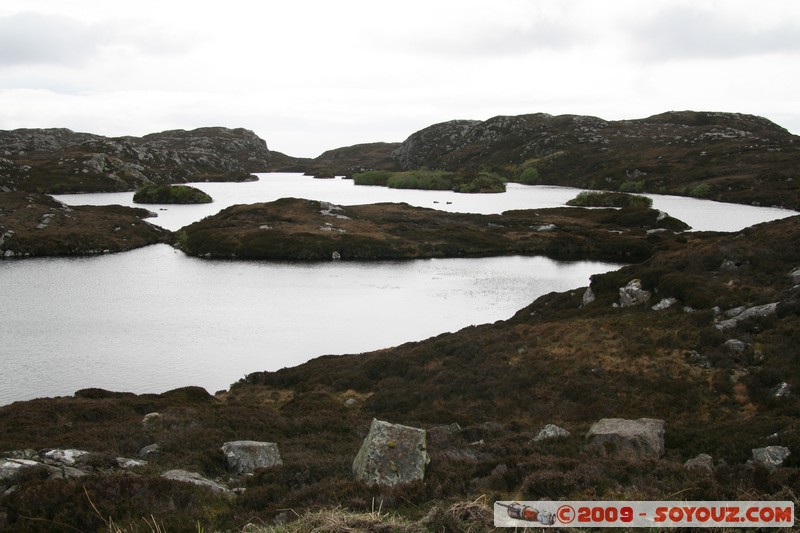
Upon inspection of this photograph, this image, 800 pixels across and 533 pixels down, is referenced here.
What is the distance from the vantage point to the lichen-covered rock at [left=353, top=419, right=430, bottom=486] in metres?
12.7

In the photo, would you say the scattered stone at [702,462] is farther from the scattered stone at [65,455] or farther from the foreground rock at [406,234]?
the foreground rock at [406,234]

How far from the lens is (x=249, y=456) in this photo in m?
16.9

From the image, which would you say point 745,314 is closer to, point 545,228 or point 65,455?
point 65,455

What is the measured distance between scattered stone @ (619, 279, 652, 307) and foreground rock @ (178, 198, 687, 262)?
43713 millimetres

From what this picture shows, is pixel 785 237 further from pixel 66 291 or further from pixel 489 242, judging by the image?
pixel 66 291

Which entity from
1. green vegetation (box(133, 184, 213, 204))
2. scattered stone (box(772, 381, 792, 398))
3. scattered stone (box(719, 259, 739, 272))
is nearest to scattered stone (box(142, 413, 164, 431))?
scattered stone (box(772, 381, 792, 398))

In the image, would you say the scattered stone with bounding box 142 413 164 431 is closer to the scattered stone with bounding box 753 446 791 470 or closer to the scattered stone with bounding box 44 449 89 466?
the scattered stone with bounding box 44 449 89 466

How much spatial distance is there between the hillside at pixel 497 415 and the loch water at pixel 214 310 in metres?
6.89

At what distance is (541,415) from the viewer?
24.0 metres

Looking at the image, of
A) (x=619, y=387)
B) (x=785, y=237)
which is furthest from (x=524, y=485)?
(x=785, y=237)

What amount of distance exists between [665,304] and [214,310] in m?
40.4

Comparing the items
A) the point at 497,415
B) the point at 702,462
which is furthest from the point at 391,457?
the point at 497,415

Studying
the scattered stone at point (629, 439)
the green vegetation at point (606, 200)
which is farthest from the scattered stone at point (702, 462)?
the green vegetation at point (606, 200)

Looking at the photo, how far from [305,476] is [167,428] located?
10145 mm
